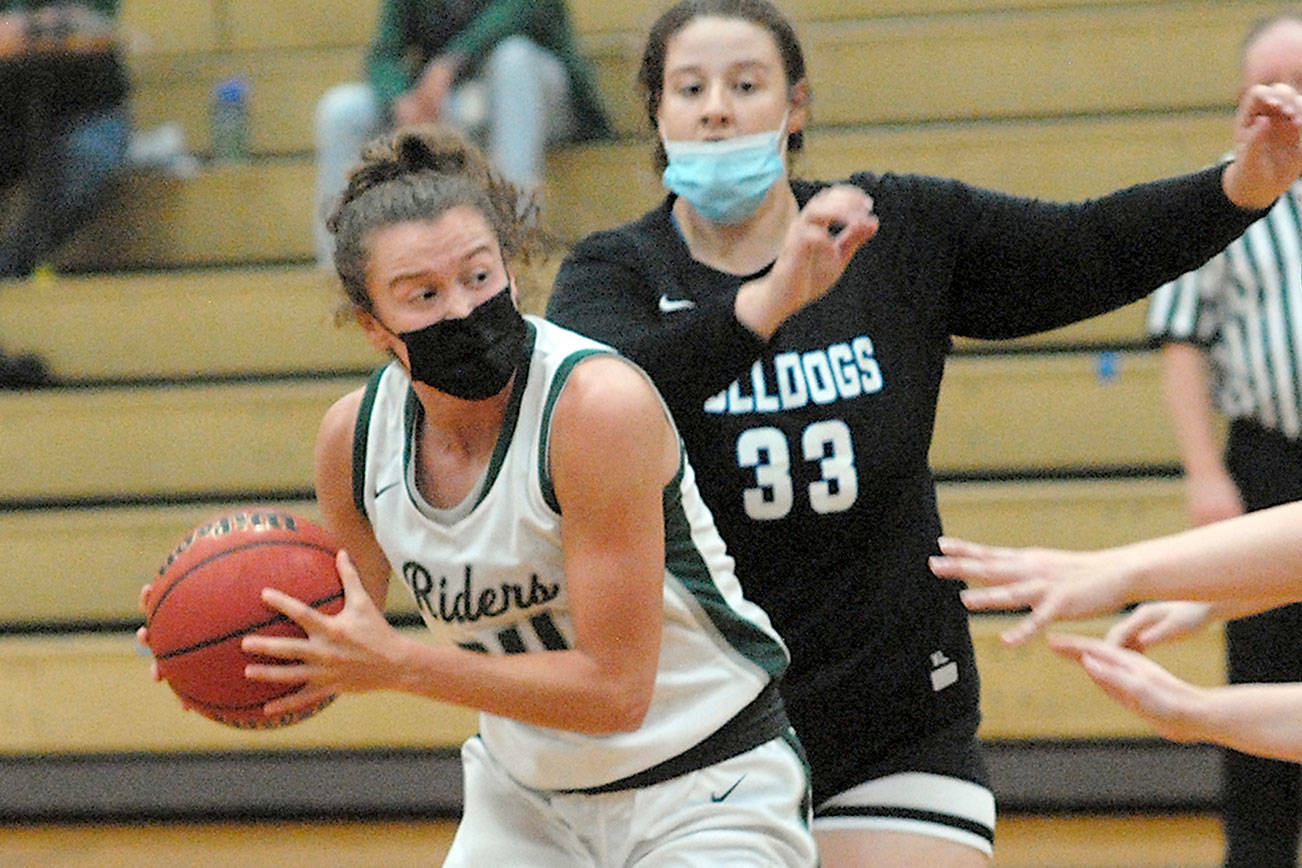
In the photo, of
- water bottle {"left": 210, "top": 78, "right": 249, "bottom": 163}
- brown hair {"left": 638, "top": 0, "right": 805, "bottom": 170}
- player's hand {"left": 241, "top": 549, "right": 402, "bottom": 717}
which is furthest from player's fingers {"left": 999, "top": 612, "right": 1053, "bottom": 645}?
water bottle {"left": 210, "top": 78, "right": 249, "bottom": 163}

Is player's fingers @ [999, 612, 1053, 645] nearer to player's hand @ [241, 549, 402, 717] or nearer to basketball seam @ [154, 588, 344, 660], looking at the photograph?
player's hand @ [241, 549, 402, 717]

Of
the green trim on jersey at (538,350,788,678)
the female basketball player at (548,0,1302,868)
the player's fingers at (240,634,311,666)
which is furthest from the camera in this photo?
the female basketball player at (548,0,1302,868)

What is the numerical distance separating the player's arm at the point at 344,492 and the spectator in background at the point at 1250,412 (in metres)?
1.96

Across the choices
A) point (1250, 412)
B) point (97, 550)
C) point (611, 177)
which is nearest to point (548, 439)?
point (1250, 412)

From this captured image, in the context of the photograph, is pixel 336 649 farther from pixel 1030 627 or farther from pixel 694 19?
pixel 694 19

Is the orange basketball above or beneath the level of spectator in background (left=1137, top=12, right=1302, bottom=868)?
above

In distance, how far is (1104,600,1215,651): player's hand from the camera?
7.32ft

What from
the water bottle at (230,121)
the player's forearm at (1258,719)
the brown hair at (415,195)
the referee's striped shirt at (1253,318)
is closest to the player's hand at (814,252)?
the brown hair at (415,195)

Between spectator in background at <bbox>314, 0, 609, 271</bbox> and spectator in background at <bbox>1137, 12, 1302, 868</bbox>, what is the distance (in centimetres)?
252

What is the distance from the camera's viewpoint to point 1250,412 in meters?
3.59

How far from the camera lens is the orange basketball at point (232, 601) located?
2.08 metres

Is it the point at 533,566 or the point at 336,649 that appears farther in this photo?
the point at 533,566

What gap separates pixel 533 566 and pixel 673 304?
0.55m

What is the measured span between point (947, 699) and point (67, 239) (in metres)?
4.52
